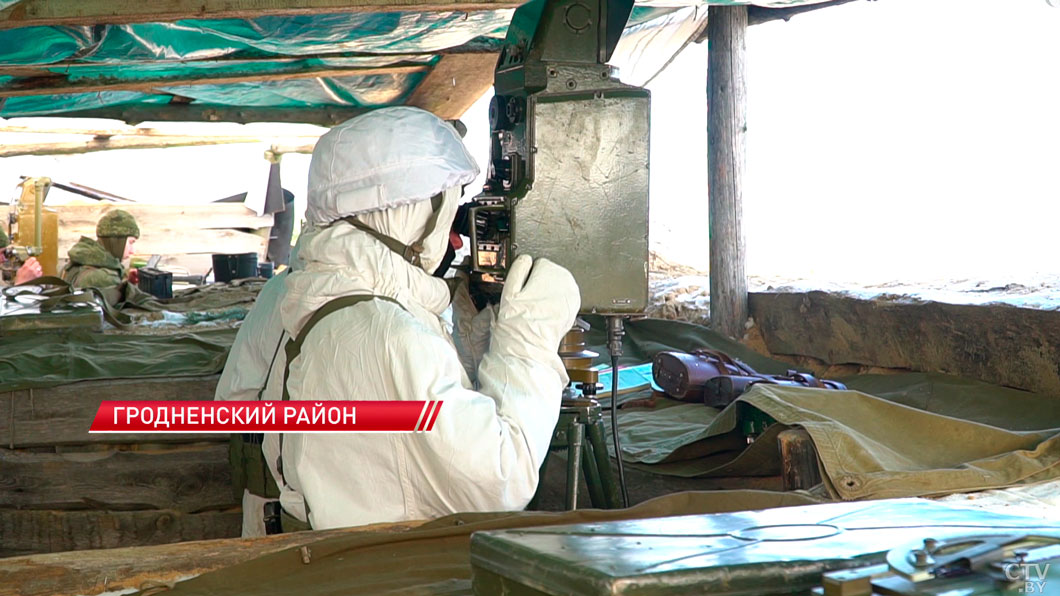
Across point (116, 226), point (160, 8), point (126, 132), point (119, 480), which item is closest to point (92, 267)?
point (116, 226)

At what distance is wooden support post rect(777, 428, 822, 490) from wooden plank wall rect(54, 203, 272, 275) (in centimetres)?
904

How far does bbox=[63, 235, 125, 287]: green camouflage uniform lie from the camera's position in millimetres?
6980

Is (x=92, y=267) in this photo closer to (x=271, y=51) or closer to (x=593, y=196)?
(x=271, y=51)

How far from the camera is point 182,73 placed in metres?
5.50

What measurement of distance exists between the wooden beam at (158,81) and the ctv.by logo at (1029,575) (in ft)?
16.3

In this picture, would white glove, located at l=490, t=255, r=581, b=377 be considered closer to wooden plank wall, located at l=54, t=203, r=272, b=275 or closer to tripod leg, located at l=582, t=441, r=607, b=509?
tripod leg, located at l=582, t=441, r=607, b=509

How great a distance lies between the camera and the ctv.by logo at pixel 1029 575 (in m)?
1.06

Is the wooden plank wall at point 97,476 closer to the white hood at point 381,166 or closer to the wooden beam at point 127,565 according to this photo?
the white hood at point 381,166

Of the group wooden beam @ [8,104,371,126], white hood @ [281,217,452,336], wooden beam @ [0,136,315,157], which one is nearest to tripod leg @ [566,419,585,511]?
white hood @ [281,217,452,336]

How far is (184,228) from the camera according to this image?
10.8 m

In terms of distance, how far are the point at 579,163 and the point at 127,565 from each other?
1.39 metres

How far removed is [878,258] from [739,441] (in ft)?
14.6

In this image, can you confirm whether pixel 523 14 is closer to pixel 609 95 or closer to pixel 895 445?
pixel 609 95

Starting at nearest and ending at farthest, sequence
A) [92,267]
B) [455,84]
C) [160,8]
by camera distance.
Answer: [160,8]
[455,84]
[92,267]
